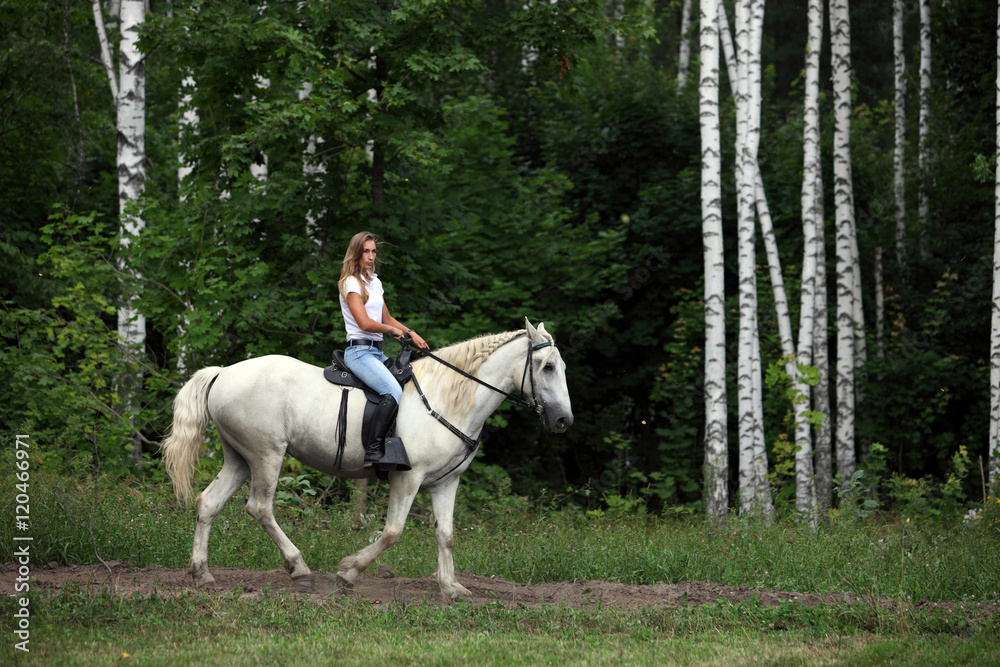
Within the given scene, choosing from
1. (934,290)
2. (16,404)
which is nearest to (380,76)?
(16,404)

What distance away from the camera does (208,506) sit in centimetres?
747

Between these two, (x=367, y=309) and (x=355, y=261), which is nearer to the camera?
(x=355, y=261)

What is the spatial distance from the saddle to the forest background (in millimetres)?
3795

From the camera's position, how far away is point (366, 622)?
6.56 m

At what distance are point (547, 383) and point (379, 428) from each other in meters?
1.44

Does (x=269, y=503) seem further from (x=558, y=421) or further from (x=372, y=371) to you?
(x=558, y=421)

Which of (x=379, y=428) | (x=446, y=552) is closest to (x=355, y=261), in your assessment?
(x=379, y=428)

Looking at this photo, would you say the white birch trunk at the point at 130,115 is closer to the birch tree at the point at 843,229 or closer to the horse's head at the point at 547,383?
the horse's head at the point at 547,383

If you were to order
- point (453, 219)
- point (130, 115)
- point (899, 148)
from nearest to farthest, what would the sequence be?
point (453, 219) → point (130, 115) → point (899, 148)

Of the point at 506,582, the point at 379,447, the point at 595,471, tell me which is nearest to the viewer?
the point at 379,447

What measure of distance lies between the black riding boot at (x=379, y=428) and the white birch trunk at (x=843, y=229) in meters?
11.7

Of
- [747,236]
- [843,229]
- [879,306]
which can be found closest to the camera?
[747,236]

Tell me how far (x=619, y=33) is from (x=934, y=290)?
1002 cm

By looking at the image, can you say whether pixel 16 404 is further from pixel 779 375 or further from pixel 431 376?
pixel 779 375
